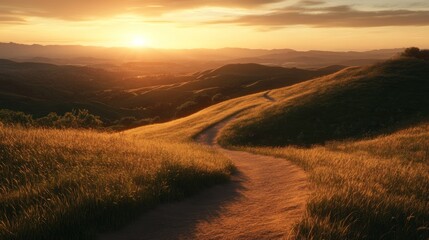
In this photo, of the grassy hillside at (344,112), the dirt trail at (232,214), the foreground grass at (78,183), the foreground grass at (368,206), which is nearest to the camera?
the foreground grass at (368,206)

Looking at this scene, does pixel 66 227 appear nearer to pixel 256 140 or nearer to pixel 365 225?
pixel 365 225

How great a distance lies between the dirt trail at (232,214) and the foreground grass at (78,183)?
15.8 inches

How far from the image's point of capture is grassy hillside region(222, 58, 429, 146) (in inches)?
1494

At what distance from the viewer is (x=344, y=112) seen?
43.3 m

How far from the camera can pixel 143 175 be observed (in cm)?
1030

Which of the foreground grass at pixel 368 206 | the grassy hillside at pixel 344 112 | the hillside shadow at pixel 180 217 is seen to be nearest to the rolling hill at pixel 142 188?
the foreground grass at pixel 368 206

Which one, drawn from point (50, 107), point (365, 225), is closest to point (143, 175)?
point (365, 225)

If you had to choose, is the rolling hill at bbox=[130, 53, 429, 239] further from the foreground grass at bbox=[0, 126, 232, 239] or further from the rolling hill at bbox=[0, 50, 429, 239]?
the foreground grass at bbox=[0, 126, 232, 239]

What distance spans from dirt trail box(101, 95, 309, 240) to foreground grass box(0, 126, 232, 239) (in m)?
0.40

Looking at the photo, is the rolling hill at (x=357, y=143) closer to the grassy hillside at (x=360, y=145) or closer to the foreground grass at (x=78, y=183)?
the grassy hillside at (x=360, y=145)

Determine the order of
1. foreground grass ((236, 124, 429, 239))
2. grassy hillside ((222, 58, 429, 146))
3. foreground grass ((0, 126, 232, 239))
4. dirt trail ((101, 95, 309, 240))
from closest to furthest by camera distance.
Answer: foreground grass ((236, 124, 429, 239)) < foreground grass ((0, 126, 232, 239)) < dirt trail ((101, 95, 309, 240)) < grassy hillside ((222, 58, 429, 146))

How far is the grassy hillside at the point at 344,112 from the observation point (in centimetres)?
3794

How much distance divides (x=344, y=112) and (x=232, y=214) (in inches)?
1460

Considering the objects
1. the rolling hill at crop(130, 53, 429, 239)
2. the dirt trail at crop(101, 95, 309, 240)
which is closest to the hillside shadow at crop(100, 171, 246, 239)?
the dirt trail at crop(101, 95, 309, 240)
